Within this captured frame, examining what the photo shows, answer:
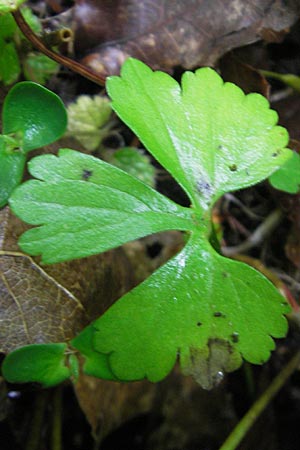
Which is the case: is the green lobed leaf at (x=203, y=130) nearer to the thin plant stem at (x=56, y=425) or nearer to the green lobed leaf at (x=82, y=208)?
the green lobed leaf at (x=82, y=208)

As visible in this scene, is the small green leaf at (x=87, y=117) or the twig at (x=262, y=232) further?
the twig at (x=262, y=232)

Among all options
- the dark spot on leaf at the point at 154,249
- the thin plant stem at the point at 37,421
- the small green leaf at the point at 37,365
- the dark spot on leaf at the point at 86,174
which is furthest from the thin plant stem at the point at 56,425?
the dark spot on leaf at the point at 86,174

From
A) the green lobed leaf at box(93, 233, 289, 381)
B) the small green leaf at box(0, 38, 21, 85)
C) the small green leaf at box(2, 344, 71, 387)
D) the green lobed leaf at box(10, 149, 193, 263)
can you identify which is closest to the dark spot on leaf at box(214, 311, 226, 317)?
the green lobed leaf at box(93, 233, 289, 381)

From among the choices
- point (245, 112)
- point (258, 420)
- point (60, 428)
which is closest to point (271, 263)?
point (258, 420)

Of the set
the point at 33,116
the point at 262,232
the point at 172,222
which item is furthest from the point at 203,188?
the point at 262,232

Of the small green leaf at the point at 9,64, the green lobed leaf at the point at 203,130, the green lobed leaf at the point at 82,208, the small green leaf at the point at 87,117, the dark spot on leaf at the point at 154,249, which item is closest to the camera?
the green lobed leaf at the point at 82,208

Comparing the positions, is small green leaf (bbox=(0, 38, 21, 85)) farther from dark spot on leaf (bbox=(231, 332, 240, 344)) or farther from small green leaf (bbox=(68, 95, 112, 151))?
dark spot on leaf (bbox=(231, 332, 240, 344))
